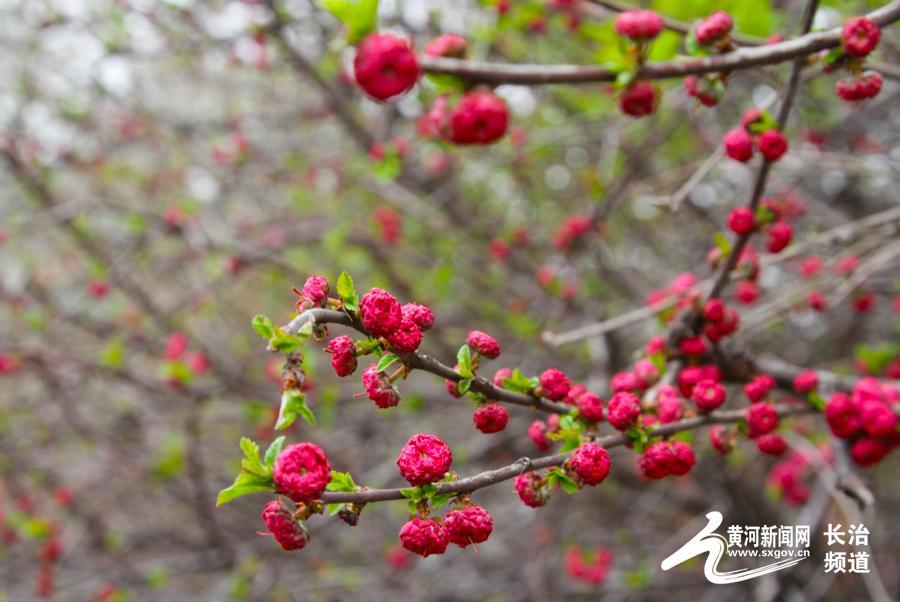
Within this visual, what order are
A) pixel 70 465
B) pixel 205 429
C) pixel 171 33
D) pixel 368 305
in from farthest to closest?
pixel 70 465 → pixel 205 429 → pixel 171 33 → pixel 368 305

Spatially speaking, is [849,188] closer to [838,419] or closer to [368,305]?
[838,419]

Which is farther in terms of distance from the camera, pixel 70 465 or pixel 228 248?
pixel 70 465

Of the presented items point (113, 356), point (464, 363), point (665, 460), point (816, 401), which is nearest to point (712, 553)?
point (816, 401)

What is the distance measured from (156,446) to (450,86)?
17.3 ft

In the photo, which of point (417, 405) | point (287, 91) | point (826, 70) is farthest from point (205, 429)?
point (826, 70)

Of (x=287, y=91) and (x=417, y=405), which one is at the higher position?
(x=287, y=91)

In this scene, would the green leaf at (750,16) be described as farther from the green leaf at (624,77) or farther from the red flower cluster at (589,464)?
the red flower cluster at (589,464)

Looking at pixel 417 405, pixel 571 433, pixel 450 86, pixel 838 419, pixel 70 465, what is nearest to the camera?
pixel 450 86

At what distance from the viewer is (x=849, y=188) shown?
4590mm

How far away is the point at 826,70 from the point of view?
1.58 meters

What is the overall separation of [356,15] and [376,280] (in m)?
4.15

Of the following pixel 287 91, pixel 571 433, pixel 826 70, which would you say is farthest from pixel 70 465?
pixel 826 70

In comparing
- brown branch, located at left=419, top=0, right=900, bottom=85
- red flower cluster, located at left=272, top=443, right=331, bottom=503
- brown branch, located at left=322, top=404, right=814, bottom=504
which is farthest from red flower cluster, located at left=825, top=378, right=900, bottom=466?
red flower cluster, located at left=272, top=443, right=331, bottom=503

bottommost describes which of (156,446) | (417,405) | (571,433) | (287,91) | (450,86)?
(571,433)
